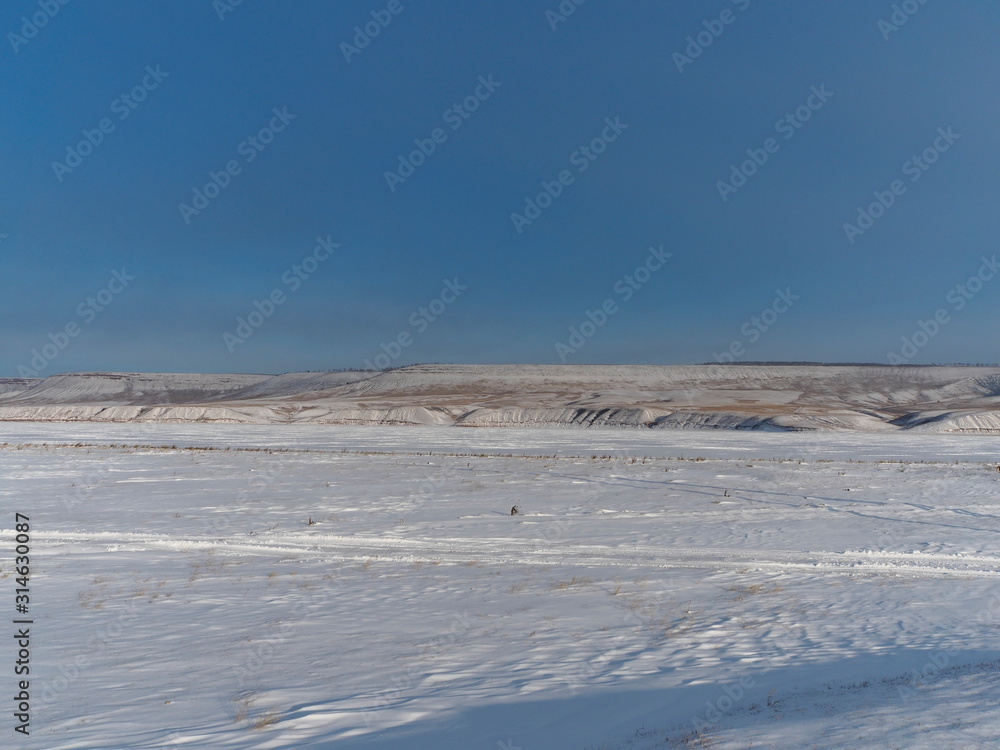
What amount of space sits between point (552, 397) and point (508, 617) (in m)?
94.6

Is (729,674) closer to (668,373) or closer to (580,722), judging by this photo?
(580,722)

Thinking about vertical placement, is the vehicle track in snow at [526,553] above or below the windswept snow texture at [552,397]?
below

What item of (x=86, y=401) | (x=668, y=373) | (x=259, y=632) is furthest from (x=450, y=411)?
(x=86, y=401)

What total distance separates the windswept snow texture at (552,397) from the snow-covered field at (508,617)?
43962mm

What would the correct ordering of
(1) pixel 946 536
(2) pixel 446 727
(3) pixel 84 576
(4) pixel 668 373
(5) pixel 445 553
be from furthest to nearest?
(4) pixel 668 373 → (1) pixel 946 536 → (5) pixel 445 553 → (3) pixel 84 576 → (2) pixel 446 727

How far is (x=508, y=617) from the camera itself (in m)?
9.05

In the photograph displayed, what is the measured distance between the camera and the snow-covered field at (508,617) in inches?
240

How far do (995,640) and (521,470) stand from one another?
18074 mm

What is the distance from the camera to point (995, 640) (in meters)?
8.25
